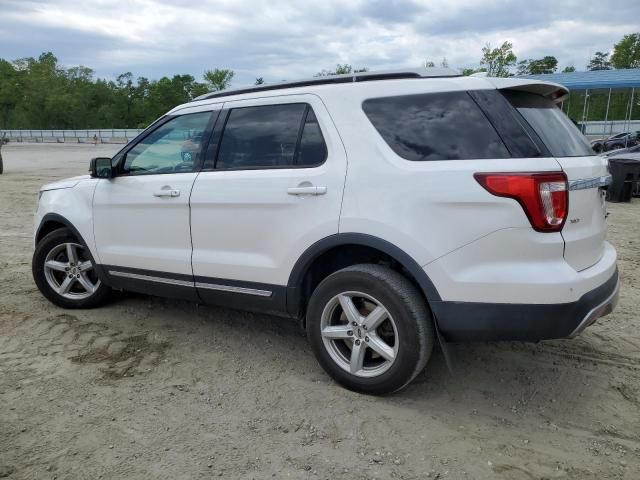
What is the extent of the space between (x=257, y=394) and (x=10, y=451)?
1.37 meters

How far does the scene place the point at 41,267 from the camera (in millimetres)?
4957

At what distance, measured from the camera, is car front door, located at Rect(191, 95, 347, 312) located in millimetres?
3355

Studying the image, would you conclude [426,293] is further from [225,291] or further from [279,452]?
[225,291]

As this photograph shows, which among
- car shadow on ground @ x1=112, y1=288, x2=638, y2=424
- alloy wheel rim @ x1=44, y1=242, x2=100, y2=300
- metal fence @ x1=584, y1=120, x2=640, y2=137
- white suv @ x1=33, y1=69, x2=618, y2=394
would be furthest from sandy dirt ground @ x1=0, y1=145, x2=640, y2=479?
metal fence @ x1=584, y1=120, x2=640, y2=137

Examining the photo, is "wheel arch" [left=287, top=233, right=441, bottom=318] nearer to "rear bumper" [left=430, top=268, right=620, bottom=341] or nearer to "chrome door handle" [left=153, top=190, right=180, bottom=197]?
"rear bumper" [left=430, top=268, right=620, bottom=341]

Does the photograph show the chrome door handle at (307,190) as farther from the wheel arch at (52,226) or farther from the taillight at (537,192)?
the wheel arch at (52,226)

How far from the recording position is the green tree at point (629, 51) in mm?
57344

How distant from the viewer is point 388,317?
10.5ft

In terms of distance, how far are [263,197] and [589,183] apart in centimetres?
194

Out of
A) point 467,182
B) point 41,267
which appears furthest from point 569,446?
point 41,267

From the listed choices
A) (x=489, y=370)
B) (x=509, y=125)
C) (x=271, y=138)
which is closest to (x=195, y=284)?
(x=271, y=138)

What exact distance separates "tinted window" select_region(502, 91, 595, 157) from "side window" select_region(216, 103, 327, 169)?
1.18m

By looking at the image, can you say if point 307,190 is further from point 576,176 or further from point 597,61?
point 597,61

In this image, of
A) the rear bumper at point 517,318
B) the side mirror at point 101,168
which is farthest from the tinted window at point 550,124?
the side mirror at point 101,168
